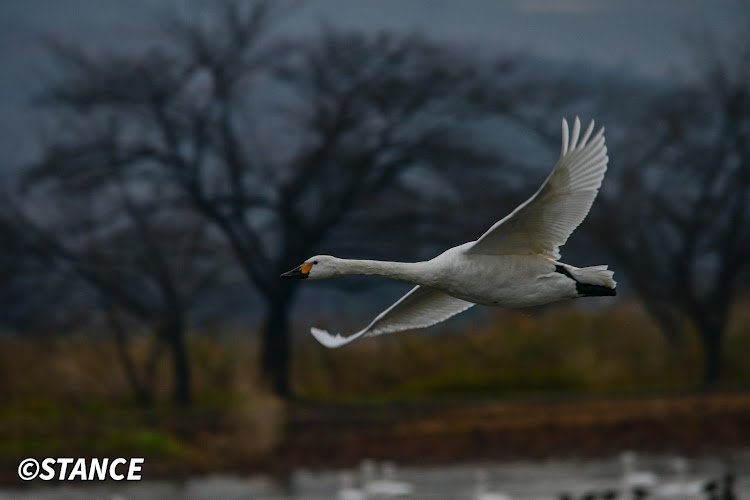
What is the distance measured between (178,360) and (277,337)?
2.72 m

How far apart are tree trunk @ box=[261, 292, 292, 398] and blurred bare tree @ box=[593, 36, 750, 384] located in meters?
7.06

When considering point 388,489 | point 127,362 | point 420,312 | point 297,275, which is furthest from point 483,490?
point 127,362

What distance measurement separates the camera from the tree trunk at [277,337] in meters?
25.3

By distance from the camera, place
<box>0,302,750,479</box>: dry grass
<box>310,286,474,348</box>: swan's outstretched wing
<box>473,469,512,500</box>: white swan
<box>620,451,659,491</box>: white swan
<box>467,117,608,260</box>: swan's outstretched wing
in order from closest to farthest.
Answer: <box>467,117,608,260</box>: swan's outstretched wing, <box>310,286,474,348</box>: swan's outstretched wing, <box>473,469,512,500</box>: white swan, <box>620,451,659,491</box>: white swan, <box>0,302,750,479</box>: dry grass

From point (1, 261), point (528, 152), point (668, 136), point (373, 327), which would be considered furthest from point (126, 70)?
point (373, 327)

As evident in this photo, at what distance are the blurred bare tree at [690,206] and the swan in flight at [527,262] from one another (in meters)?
18.4

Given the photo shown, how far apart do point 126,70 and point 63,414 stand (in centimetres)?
863

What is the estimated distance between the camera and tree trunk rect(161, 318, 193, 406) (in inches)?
933

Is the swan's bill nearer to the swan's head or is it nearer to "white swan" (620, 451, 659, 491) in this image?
the swan's head

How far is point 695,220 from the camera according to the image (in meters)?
26.9

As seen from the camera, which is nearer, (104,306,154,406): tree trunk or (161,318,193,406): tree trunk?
(104,306,154,406): tree trunk

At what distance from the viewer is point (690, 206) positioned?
1153 inches

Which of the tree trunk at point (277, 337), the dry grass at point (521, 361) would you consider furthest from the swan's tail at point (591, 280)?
the tree trunk at point (277, 337)

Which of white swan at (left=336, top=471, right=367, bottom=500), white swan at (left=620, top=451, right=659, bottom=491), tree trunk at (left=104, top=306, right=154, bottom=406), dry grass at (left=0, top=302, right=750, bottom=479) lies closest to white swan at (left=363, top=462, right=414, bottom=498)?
white swan at (left=336, top=471, right=367, bottom=500)
